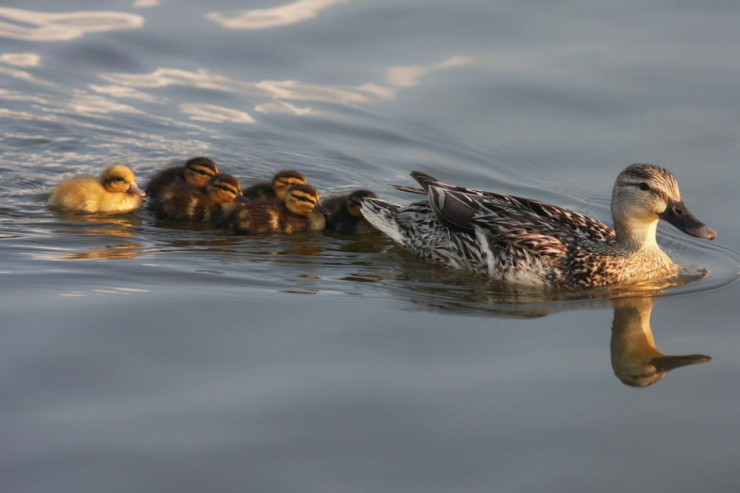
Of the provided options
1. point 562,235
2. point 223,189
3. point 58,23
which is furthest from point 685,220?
point 58,23

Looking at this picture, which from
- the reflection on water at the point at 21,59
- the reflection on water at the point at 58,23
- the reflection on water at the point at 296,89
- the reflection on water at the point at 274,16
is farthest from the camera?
the reflection on water at the point at 58,23

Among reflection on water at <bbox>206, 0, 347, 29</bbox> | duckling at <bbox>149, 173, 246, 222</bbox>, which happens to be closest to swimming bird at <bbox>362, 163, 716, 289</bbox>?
duckling at <bbox>149, 173, 246, 222</bbox>

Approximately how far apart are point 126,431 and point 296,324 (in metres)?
1.03

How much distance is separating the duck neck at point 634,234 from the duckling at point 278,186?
177 centimetres

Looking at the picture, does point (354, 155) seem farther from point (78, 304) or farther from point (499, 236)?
point (78, 304)

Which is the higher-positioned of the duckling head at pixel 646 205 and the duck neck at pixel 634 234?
the duckling head at pixel 646 205

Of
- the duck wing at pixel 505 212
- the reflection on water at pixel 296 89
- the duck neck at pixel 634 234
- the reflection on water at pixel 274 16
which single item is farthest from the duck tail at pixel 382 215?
the reflection on water at pixel 274 16

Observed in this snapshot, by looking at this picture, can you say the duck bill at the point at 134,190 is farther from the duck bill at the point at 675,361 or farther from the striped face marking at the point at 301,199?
the duck bill at the point at 675,361

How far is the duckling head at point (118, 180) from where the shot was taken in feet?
20.7

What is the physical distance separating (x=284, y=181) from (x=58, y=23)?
3.33 meters

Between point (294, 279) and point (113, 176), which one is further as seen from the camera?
point (113, 176)

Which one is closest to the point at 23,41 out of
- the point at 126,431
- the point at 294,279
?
the point at 294,279

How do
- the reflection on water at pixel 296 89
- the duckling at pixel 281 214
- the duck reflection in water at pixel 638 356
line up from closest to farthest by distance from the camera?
the duck reflection in water at pixel 638 356 → the duckling at pixel 281 214 → the reflection on water at pixel 296 89

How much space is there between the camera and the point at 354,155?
7.15 metres
